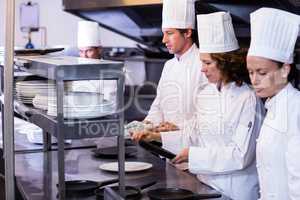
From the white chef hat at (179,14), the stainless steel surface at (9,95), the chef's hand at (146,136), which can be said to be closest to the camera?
the stainless steel surface at (9,95)

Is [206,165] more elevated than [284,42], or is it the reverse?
[284,42]

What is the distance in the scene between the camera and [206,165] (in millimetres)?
1853

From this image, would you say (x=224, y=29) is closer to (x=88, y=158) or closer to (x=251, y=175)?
(x=251, y=175)

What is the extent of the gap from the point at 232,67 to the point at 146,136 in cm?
56

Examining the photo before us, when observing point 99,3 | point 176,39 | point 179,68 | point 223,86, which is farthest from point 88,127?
point 99,3

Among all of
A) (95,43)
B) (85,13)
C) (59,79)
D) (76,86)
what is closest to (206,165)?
(76,86)

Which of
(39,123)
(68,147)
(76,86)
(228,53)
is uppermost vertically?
(228,53)

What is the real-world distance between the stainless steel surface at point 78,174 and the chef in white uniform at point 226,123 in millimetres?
89

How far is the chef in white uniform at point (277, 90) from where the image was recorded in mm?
1479

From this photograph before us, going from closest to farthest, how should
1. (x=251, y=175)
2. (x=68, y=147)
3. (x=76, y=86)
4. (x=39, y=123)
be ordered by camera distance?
(x=39, y=123) < (x=76, y=86) < (x=251, y=175) < (x=68, y=147)

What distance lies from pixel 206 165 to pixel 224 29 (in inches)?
21.0

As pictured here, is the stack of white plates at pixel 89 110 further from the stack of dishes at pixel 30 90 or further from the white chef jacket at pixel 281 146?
the white chef jacket at pixel 281 146

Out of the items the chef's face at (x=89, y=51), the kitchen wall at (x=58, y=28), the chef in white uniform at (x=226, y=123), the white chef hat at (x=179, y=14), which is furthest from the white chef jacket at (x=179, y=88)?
the kitchen wall at (x=58, y=28)

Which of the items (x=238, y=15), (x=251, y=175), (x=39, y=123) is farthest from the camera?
(x=238, y=15)
